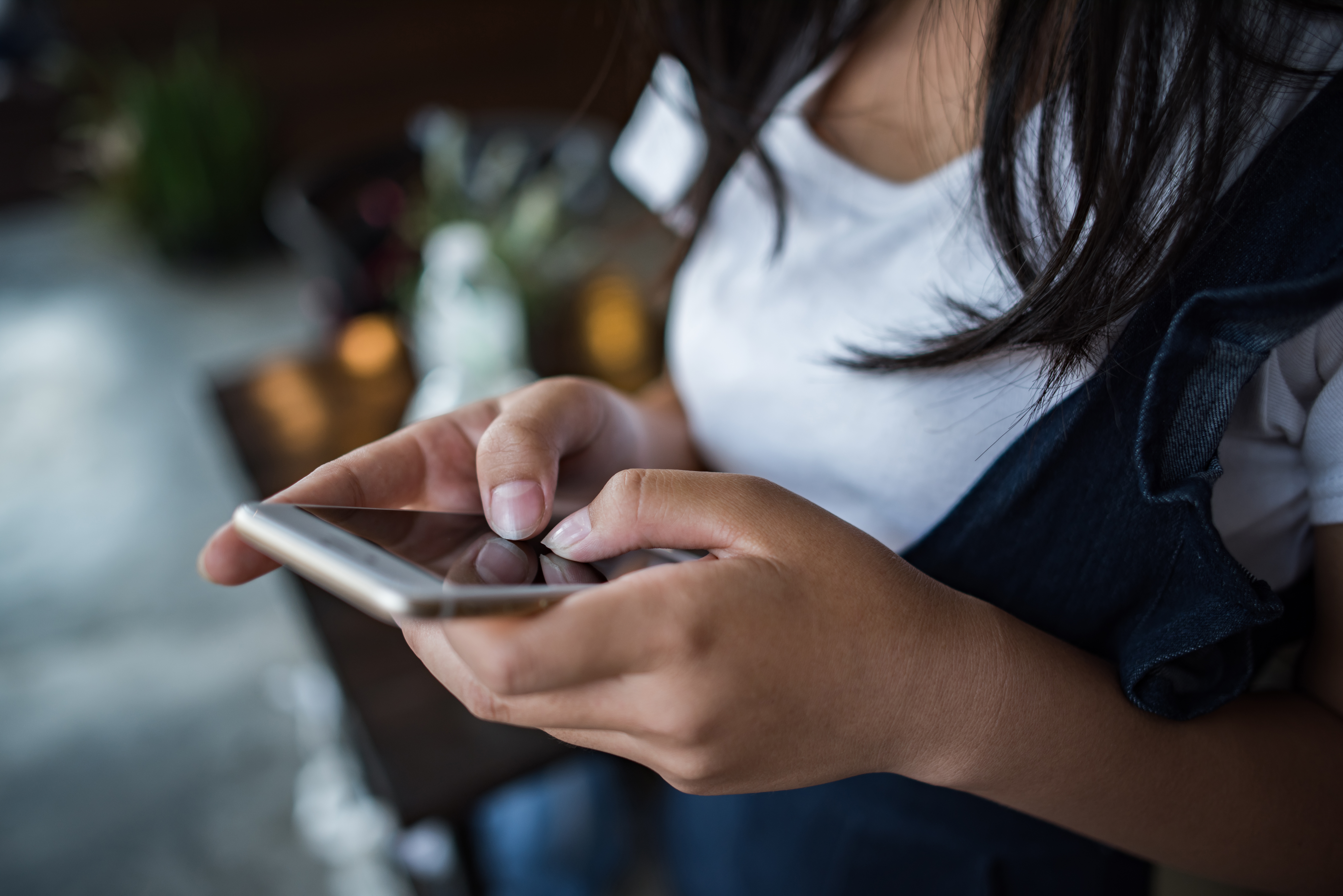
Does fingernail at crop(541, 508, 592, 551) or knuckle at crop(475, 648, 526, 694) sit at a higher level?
fingernail at crop(541, 508, 592, 551)

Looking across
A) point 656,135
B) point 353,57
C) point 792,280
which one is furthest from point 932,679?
point 353,57

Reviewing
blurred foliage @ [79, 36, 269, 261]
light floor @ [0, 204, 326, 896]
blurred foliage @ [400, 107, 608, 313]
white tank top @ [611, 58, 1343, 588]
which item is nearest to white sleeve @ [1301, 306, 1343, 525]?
white tank top @ [611, 58, 1343, 588]

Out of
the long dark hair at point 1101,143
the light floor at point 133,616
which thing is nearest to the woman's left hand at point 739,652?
the long dark hair at point 1101,143

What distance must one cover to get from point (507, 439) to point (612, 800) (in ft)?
2.75

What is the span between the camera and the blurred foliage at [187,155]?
2.28m

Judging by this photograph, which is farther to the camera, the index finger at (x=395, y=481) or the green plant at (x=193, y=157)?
the green plant at (x=193, y=157)

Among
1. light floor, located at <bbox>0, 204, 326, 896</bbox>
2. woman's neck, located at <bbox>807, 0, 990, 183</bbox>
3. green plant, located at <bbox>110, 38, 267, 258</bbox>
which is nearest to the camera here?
woman's neck, located at <bbox>807, 0, 990, 183</bbox>

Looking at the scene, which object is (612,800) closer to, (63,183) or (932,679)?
(932,679)

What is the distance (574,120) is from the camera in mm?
555

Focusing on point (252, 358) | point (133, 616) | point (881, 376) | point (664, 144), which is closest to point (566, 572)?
point (881, 376)

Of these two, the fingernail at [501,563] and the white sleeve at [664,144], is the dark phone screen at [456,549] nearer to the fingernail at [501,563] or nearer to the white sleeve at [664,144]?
the fingernail at [501,563]

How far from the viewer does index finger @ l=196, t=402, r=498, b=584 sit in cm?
34

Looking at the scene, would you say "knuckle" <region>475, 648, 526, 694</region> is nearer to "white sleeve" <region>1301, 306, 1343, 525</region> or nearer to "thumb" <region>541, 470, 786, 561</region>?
"thumb" <region>541, 470, 786, 561</region>

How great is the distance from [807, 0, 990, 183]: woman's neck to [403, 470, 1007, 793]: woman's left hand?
22cm
